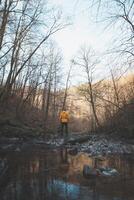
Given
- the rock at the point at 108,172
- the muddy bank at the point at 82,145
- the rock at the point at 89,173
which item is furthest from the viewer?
the muddy bank at the point at 82,145

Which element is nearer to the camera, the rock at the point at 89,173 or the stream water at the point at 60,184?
the stream water at the point at 60,184

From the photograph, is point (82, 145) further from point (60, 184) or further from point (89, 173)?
point (60, 184)

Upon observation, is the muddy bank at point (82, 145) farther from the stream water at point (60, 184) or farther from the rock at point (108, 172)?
the rock at point (108, 172)

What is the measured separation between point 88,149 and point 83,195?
12.0m

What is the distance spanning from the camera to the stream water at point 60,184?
856 centimetres

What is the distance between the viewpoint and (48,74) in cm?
4747

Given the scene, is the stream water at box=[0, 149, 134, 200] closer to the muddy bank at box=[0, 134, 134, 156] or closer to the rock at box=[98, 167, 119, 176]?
the rock at box=[98, 167, 119, 176]

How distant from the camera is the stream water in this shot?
337 inches

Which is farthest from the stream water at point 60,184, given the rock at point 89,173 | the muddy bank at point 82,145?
the muddy bank at point 82,145

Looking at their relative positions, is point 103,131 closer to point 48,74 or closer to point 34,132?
point 34,132

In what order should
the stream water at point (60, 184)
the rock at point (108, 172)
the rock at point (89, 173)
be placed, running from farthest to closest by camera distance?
the rock at point (108, 172), the rock at point (89, 173), the stream water at point (60, 184)

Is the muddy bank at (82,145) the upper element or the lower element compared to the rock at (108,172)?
upper

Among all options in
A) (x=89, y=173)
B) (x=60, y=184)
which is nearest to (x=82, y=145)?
(x=89, y=173)

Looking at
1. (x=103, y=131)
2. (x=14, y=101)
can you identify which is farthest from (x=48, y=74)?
(x=103, y=131)
